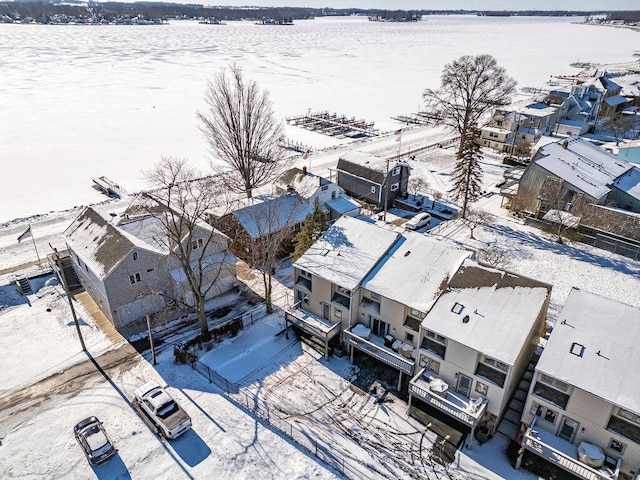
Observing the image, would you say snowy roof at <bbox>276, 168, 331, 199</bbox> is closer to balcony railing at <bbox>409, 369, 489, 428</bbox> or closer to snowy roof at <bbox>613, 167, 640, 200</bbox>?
balcony railing at <bbox>409, 369, 489, 428</bbox>

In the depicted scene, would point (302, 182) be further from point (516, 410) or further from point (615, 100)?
point (615, 100)

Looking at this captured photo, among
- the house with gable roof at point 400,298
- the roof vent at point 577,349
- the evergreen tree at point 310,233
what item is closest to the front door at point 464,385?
the house with gable roof at point 400,298

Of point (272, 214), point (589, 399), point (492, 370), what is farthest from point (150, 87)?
point (589, 399)

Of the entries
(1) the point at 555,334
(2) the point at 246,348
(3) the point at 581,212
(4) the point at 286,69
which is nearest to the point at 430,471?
(1) the point at 555,334

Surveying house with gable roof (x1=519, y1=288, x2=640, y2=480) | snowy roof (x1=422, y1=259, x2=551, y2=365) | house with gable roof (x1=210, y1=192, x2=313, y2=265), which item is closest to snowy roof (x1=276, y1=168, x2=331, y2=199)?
house with gable roof (x1=210, y1=192, x2=313, y2=265)

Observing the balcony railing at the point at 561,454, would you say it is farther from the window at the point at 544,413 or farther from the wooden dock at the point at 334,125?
the wooden dock at the point at 334,125

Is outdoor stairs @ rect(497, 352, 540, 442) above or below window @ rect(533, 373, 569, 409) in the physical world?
below

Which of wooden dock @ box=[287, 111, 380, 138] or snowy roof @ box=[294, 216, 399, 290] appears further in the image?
wooden dock @ box=[287, 111, 380, 138]

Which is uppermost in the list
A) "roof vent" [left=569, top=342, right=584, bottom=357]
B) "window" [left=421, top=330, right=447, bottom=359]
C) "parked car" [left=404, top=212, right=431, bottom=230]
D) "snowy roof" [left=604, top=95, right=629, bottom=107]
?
"snowy roof" [left=604, top=95, right=629, bottom=107]
